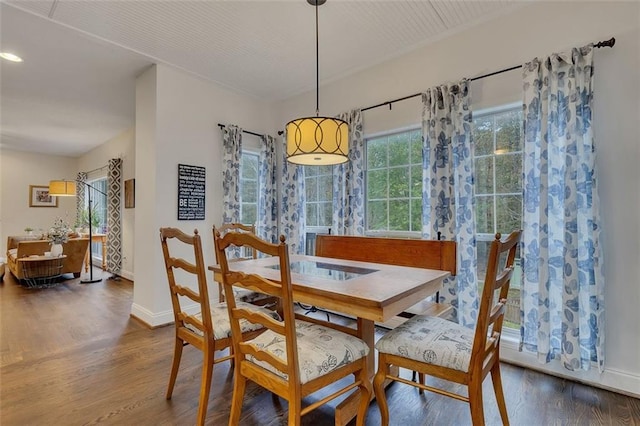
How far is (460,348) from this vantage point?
1411mm

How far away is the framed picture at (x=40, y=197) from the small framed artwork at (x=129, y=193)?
3.96m

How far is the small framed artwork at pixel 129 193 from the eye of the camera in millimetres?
5108

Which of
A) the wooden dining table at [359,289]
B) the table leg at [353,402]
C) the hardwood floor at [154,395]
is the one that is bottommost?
the hardwood floor at [154,395]

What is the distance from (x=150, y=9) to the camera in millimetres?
2414

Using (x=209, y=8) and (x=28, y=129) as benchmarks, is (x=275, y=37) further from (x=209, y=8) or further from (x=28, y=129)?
(x=28, y=129)

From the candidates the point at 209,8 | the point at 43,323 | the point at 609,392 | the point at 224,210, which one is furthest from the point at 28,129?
the point at 609,392

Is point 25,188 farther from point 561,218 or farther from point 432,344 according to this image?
point 561,218

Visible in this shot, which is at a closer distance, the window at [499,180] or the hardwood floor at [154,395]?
the hardwood floor at [154,395]

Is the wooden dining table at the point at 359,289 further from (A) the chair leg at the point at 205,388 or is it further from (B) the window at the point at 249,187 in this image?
(B) the window at the point at 249,187

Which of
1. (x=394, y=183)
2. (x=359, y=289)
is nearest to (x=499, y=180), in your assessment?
(x=394, y=183)

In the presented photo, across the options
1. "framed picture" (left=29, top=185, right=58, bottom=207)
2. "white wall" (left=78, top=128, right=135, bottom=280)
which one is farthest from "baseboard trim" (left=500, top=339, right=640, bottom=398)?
"framed picture" (left=29, top=185, right=58, bottom=207)

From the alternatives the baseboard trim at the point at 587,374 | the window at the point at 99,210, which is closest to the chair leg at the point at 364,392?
the baseboard trim at the point at 587,374

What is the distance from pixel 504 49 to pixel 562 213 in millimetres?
1390

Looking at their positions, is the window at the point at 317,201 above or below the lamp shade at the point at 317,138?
below
